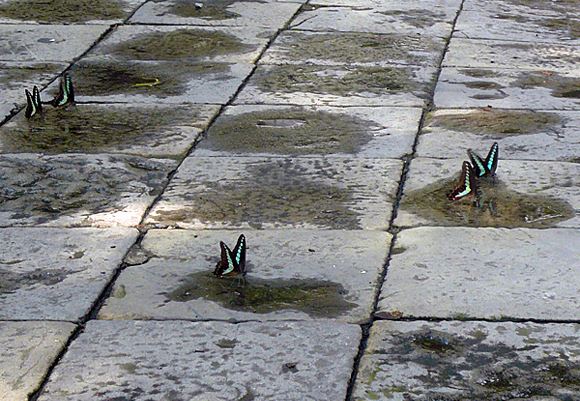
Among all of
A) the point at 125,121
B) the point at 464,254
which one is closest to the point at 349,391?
the point at 464,254

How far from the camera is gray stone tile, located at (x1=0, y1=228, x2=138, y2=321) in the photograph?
3465 millimetres

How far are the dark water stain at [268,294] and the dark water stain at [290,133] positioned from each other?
144 centimetres

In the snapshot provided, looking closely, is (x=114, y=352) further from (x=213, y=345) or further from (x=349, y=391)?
(x=349, y=391)

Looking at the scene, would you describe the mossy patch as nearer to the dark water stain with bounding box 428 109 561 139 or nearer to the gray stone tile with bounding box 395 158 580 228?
the dark water stain with bounding box 428 109 561 139

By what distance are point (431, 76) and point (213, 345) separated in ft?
11.3

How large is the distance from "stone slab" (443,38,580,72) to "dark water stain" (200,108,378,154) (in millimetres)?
1366

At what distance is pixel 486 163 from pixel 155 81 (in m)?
2.34

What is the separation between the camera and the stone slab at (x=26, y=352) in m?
2.99

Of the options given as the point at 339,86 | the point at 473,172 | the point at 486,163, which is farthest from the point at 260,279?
the point at 339,86

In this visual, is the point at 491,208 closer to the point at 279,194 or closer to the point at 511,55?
the point at 279,194

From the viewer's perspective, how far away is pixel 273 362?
3.11 meters

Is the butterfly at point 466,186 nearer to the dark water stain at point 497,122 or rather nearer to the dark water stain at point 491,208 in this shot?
the dark water stain at point 491,208

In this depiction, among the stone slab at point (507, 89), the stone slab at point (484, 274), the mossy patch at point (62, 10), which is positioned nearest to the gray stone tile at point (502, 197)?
the stone slab at point (484, 274)

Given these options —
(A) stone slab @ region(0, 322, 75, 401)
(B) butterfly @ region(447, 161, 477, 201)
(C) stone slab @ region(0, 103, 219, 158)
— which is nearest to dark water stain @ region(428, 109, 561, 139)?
(B) butterfly @ region(447, 161, 477, 201)
